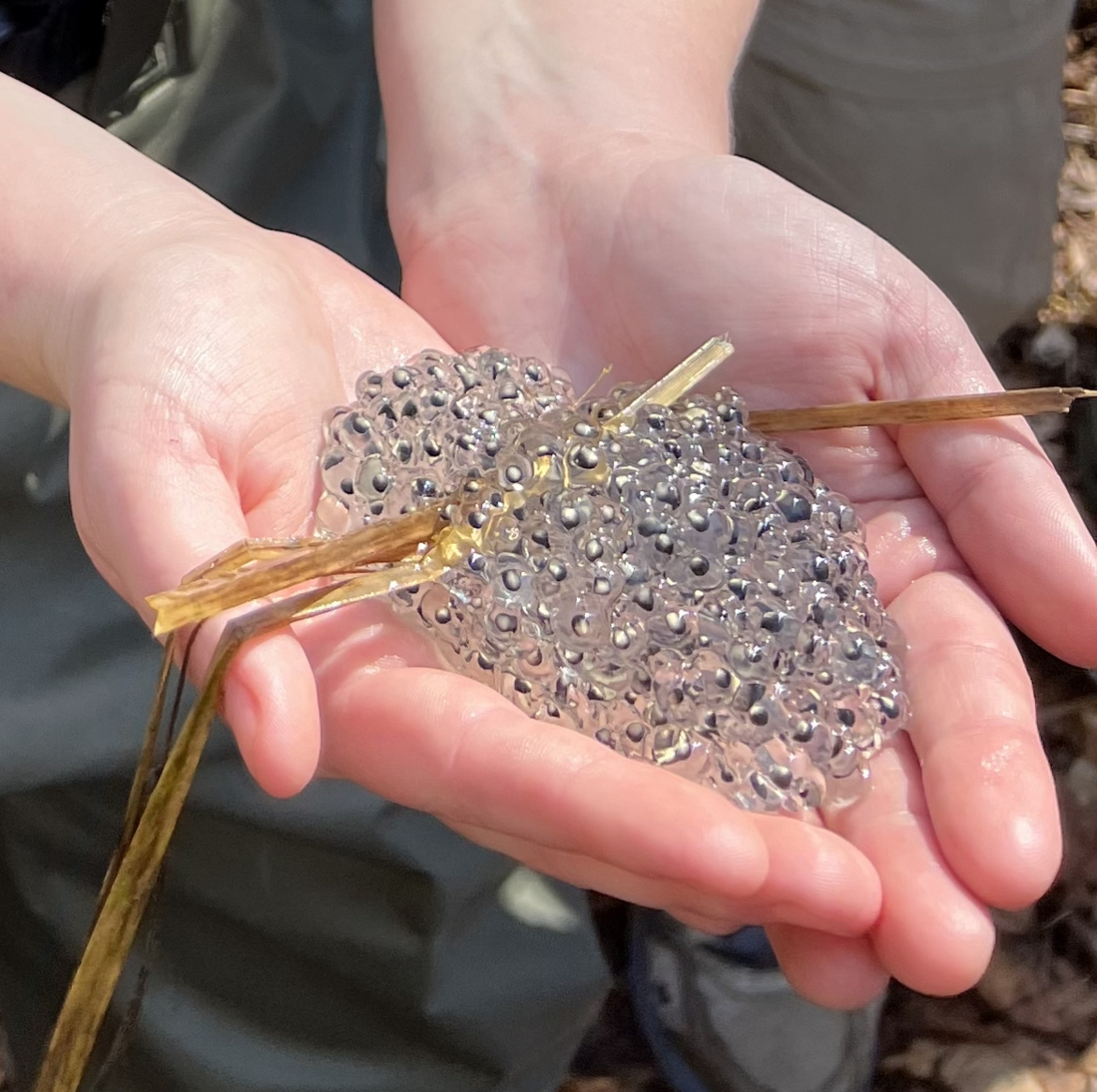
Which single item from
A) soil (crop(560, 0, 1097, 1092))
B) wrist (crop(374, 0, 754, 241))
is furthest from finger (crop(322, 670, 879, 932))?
soil (crop(560, 0, 1097, 1092))

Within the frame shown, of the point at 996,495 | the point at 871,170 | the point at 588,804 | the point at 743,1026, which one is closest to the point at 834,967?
the point at 588,804

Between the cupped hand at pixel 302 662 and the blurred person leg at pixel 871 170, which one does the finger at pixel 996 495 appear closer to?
the cupped hand at pixel 302 662

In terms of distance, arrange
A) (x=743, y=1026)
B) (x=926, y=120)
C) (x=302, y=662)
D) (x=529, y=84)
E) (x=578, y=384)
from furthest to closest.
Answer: (x=926, y=120) → (x=743, y=1026) → (x=529, y=84) → (x=578, y=384) → (x=302, y=662)

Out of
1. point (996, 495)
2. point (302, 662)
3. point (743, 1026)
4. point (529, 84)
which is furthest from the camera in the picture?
point (743, 1026)

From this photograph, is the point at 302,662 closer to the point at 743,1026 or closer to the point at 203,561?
the point at 203,561

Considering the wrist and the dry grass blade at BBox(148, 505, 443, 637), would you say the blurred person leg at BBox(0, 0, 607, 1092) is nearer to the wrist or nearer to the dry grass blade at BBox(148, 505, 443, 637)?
the wrist

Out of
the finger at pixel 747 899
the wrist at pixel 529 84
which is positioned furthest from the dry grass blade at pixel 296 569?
the wrist at pixel 529 84
